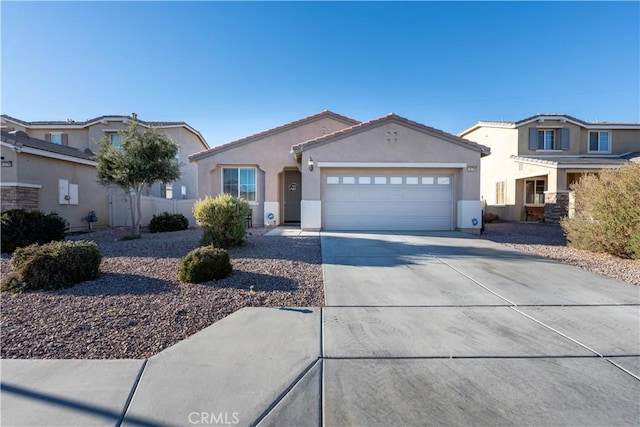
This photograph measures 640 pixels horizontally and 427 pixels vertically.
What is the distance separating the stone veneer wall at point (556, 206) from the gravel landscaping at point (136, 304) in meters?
15.9

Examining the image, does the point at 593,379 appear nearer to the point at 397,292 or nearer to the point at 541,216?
the point at 397,292

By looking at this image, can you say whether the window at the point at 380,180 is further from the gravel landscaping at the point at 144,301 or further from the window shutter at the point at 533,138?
the window shutter at the point at 533,138

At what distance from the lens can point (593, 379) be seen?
10.1 feet

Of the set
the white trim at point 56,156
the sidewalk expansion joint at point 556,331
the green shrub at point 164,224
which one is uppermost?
the white trim at point 56,156

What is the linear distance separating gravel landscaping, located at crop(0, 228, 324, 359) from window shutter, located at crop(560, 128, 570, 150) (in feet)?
73.3

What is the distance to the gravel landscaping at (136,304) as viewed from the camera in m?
3.66

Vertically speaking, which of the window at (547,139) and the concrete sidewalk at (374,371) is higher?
the window at (547,139)

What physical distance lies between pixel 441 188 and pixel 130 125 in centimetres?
1214

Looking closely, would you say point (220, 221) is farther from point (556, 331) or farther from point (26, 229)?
point (556, 331)

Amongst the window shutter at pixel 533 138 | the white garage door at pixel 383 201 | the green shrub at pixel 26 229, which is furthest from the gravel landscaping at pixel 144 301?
the window shutter at pixel 533 138

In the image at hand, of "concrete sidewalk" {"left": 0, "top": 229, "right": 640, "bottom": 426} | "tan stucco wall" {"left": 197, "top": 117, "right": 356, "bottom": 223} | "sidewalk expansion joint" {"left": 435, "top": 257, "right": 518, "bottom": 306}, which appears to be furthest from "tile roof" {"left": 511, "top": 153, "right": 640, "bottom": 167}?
"concrete sidewalk" {"left": 0, "top": 229, "right": 640, "bottom": 426}

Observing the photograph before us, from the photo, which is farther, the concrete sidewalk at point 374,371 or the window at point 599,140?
the window at point 599,140

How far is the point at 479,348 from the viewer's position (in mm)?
3619

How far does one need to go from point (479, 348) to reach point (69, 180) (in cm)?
1727
